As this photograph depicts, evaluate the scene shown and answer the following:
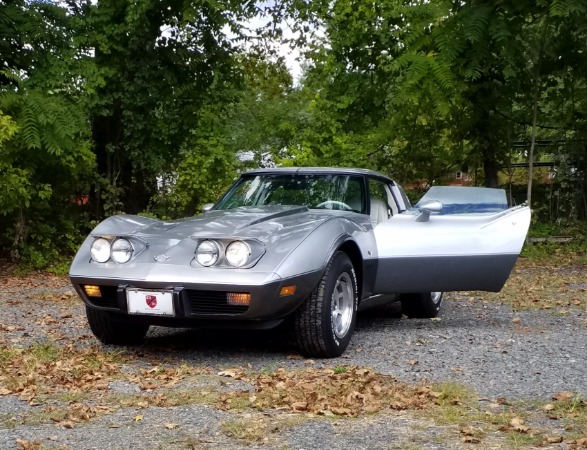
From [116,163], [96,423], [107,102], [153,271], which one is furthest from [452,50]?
[116,163]

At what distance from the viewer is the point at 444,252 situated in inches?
252

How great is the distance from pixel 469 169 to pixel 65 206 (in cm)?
891

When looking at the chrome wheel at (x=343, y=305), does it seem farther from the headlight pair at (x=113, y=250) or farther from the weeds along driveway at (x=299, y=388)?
the headlight pair at (x=113, y=250)

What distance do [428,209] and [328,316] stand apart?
1.43m

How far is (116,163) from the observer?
1602cm

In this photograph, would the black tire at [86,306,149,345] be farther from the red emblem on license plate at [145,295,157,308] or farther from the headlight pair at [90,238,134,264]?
the red emblem on license plate at [145,295,157,308]

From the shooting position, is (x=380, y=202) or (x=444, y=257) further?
(x=380, y=202)

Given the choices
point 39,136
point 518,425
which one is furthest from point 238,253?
point 39,136

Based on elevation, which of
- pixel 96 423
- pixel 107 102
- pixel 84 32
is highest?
pixel 84 32

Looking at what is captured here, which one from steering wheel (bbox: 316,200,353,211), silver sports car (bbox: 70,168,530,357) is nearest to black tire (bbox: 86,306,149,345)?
silver sports car (bbox: 70,168,530,357)

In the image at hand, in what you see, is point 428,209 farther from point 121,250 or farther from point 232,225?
point 121,250

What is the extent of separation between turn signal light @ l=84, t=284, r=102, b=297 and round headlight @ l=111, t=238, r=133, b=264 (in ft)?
0.79

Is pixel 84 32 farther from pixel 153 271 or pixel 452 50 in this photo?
pixel 153 271

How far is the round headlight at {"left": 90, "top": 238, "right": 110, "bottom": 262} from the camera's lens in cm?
564
